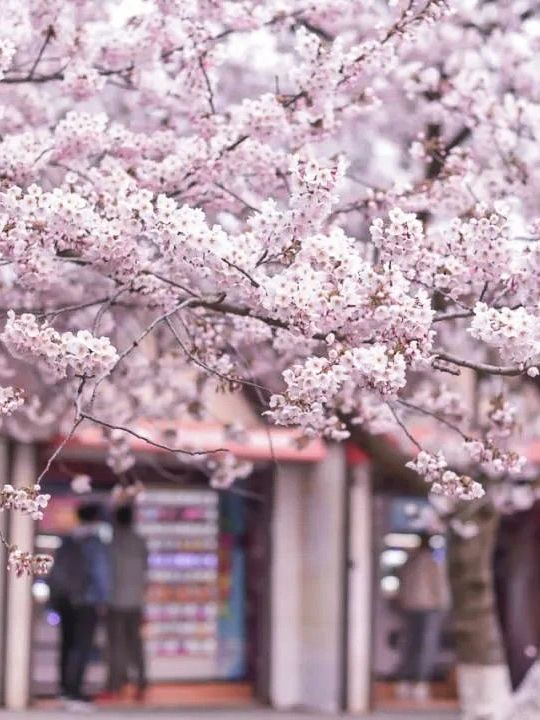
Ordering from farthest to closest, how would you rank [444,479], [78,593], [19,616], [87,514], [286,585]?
1. [286,585]
2. [19,616]
3. [87,514]
4. [78,593]
5. [444,479]

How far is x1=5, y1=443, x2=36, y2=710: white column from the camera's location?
51.7 feet

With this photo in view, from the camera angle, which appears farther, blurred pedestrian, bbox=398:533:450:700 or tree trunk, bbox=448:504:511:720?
blurred pedestrian, bbox=398:533:450:700

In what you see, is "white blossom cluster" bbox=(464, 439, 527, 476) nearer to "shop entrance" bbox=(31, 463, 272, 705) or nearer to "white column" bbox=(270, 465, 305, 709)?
"white column" bbox=(270, 465, 305, 709)

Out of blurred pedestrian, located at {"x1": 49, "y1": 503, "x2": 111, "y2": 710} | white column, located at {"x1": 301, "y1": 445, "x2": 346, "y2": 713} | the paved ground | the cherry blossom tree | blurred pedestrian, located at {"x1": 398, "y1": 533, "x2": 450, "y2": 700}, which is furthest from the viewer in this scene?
blurred pedestrian, located at {"x1": 398, "y1": 533, "x2": 450, "y2": 700}

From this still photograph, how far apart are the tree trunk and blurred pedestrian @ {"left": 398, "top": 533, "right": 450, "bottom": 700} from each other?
204 inches

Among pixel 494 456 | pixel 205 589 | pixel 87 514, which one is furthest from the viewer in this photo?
pixel 205 589

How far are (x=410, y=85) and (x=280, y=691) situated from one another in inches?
343

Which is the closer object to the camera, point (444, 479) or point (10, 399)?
point (10, 399)

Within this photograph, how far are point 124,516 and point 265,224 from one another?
9.86 m

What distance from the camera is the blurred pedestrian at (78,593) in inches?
613

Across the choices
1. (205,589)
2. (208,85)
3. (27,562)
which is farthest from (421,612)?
(27,562)

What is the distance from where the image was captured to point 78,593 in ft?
51.0

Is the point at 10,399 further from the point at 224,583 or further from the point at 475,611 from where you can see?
the point at 224,583

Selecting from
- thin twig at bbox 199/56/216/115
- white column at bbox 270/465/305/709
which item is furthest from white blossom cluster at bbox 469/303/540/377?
white column at bbox 270/465/305/709
